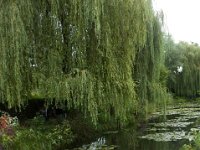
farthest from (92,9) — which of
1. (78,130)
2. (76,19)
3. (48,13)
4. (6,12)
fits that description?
(78,130)

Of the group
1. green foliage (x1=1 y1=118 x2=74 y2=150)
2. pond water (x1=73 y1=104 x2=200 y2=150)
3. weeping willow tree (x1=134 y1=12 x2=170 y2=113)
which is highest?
weeping willow tree (x1=134 y1=12 x2=170 y2=113)

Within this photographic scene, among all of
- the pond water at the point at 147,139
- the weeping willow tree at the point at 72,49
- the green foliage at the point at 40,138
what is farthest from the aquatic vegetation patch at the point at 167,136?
the weeping willow tree at the point at 72,49

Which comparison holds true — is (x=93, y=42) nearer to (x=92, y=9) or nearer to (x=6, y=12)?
(x=92, y=9)

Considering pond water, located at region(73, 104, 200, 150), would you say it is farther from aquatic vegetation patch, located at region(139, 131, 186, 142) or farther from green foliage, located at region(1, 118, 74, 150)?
green foliage, located at region(1, 118, 74, 150)

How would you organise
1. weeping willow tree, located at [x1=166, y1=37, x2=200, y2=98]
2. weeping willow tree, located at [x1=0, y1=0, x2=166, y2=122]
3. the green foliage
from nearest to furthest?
weeping willow tree, located at [x1=0, y1=0, x2=166, y2=122], the green foliage, weeping willow tree, located at [x1=166, y1=37, x2=200, y2=98]

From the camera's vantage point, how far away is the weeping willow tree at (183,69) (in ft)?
111

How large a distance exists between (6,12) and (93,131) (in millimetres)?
7000

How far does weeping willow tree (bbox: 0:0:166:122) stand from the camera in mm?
9453

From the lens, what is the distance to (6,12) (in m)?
9.33

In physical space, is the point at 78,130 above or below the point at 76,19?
below

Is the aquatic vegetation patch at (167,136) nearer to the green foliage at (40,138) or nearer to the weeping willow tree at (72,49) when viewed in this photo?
the green foliage at (40,138)

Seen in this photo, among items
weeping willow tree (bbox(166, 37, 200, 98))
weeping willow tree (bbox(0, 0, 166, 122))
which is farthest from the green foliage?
weeping willow tree (bbox(166, 37, 200, 98))

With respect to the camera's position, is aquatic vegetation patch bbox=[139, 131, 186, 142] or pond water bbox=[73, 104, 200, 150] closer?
pond water bbox=[73, 104, 200, 150]

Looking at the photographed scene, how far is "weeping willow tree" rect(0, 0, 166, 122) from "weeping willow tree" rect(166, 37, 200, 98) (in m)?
23.2
